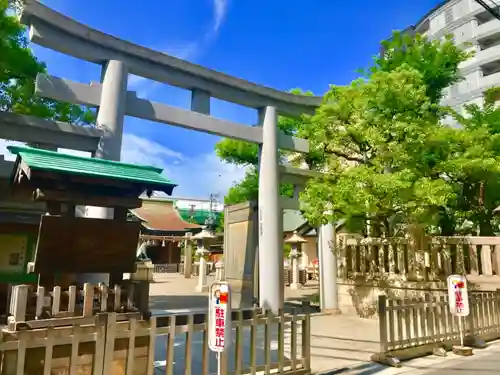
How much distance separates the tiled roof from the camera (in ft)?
106

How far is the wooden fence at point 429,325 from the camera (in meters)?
6.04

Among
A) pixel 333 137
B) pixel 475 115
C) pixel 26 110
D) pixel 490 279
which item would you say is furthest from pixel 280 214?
pixel 475 115

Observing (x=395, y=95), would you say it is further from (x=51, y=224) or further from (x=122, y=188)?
(x=51, y=224)

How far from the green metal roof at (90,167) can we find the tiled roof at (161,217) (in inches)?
1028

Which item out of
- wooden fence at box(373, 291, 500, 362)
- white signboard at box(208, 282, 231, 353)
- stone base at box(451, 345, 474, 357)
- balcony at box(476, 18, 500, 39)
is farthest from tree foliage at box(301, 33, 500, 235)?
balcony at box(476, 18, 500, 39)

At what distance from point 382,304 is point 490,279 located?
17.5ft

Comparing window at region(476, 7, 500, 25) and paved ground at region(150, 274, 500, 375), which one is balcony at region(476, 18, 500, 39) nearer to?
window at region(476, 7, 500, 25)

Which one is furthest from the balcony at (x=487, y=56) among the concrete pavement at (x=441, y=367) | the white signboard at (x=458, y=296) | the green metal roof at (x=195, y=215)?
the concrete pavement at (x=441, y=367)

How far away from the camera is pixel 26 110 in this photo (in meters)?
10.0

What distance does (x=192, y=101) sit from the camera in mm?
9680

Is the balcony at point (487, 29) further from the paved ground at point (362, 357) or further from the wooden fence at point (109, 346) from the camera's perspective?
the wooden fence at point (109, 346)

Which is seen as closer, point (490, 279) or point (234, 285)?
point (490, 279)

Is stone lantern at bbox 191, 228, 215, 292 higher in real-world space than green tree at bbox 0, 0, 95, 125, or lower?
lower

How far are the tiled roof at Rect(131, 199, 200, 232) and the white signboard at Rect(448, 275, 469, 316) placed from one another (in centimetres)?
2673
